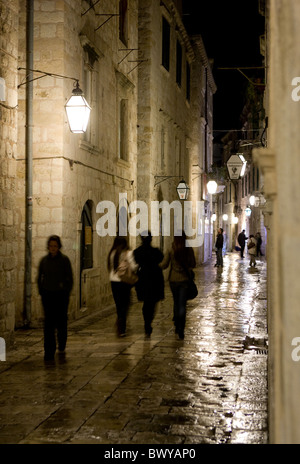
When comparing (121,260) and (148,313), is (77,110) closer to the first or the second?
(121,260)

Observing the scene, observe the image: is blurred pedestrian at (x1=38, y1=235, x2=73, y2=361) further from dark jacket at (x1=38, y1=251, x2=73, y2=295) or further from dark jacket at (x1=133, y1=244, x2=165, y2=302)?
dark jacket at (x1=133, y1=244, x2=165, y2=302)

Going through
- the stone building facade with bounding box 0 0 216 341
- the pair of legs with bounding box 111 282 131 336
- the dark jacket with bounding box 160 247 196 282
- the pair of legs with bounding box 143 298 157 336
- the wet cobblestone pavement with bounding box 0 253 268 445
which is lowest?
the wet cobblestone pavement with bounding box 0 253 268 445

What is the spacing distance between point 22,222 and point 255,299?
7251 mm

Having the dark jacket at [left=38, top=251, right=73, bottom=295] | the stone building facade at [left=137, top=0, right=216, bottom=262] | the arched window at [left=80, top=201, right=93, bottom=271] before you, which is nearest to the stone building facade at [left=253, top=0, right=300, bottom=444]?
the dark jacket at [left=38, top=251, right=73, bottom=295]

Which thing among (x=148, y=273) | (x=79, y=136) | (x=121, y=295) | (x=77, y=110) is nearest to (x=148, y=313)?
(x=121, y=295)

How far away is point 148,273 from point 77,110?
3.40 metres

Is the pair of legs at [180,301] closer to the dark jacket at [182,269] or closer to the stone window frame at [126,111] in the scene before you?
the dark jacket at [182,269]

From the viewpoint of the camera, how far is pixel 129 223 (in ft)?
56.1

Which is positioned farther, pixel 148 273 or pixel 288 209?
pixel 148 273

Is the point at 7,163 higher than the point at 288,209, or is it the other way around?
the point at 7,163

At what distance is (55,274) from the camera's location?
27.5 ft

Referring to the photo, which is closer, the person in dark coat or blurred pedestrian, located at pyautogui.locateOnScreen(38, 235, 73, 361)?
blurred pedestrian, located at pyautogui.locateOnScreen(38, 235, 73, 361)

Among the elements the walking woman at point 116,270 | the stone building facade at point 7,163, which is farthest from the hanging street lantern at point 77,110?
the walking woman at point 116,270

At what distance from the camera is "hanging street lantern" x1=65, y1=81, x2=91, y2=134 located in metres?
11.0
